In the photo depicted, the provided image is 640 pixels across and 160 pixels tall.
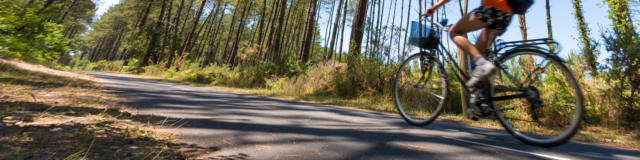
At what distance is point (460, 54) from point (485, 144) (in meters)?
2.62

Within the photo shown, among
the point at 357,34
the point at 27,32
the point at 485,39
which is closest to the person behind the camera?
the point at 485,39

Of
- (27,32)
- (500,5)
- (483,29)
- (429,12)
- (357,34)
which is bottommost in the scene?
(27,32)

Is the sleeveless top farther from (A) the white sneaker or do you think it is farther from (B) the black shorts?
(A) the white sneaker

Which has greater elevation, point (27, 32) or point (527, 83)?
point (27, 32)

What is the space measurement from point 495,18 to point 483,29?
0.48 feet

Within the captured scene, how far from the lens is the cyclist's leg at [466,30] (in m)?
2.33

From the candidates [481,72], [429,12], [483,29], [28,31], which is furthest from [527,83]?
[28,31]

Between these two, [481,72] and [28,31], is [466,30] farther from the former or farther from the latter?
[28,31]

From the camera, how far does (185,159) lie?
1.28 m

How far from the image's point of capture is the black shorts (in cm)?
218

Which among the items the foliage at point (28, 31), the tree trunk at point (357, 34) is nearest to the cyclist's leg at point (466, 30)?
the foliage at point (28, 31)

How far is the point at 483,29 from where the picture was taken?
2342 millimetres

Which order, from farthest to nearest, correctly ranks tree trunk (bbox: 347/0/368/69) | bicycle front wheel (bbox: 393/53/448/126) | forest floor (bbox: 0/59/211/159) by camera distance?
tree trunk (bbox: 347/0/368/69), bicycle front wheel (bbox: 393/53/448/126), forest floor (bbox: 0/59/211/159)

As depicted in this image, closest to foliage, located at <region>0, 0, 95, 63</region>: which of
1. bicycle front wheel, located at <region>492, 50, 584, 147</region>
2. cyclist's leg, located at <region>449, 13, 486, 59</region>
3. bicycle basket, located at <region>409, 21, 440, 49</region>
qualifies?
bicycle basket, located at <region>409, 21, 440, 49</region>
